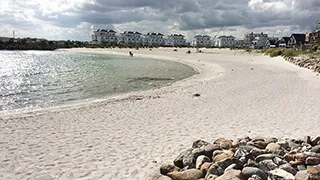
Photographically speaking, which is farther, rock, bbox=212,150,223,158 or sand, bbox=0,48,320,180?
sand, bbox=0,48,320,180

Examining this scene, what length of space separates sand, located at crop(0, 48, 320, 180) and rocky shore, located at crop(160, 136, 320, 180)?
0.80m

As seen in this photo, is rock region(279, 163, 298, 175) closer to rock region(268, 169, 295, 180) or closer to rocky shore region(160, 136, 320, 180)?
rocky shore region(160, 136, 320, 180)

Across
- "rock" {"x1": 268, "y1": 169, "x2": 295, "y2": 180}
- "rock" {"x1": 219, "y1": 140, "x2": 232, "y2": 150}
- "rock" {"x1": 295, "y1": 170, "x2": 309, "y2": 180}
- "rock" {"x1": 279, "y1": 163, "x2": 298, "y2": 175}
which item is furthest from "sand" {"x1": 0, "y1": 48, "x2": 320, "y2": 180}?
"rock" {"x1": 295, "y1": 170, "x2": 309, "y2": 180}

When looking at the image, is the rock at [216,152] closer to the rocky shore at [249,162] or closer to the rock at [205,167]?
the rocky shore at [249,162]

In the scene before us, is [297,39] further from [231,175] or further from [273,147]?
[231,175]

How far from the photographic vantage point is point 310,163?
6.03m

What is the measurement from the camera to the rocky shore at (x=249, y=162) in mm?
5527

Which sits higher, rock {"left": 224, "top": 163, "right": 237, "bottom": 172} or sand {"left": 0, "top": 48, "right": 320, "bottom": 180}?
rock {"left": 224, "top": 163, "right": 237, "bottom": 172}

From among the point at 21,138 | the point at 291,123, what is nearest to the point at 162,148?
the point at 21,138

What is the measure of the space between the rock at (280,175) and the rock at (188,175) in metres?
1.39

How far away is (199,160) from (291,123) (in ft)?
19.5

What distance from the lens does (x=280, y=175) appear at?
17.7ft

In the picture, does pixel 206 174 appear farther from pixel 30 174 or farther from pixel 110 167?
pixel 30 174

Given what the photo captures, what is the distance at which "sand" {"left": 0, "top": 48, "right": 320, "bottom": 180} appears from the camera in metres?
7.29
